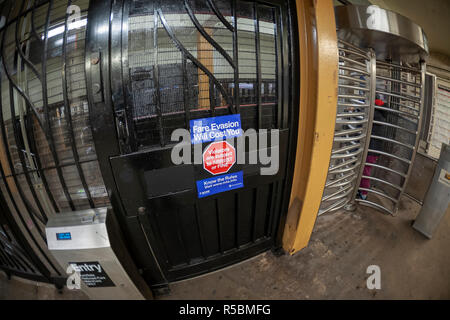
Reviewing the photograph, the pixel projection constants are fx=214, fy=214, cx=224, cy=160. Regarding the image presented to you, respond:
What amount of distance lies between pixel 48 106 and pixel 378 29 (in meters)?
2.72

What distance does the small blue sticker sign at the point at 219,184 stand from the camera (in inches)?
65.6

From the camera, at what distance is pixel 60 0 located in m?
1.42

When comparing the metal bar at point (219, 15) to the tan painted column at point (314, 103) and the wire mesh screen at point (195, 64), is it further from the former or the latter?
the tan painted column at point (314, 103)

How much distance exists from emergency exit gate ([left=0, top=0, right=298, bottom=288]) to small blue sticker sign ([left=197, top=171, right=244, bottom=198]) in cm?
6

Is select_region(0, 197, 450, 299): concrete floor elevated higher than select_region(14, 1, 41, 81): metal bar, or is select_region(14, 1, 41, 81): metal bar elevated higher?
select_region(14, 1, 41, 81): metal bar

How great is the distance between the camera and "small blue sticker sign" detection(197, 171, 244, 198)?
1.67 metres

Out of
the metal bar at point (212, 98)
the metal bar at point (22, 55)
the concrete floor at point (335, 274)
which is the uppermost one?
the metal bar at point (22, 55)

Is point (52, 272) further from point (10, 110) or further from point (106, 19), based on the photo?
point (106, 19)

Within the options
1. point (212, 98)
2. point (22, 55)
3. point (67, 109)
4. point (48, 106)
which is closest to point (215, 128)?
point (212, 98)

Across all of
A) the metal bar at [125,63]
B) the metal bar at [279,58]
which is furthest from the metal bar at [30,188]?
the metal bar at [279,58]

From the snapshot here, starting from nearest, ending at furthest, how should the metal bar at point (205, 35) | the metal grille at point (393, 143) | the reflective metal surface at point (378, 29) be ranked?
the metal bar at point (205, 35) → the reflective metal surface at point (378, 29) → the metal grille at point (393, 143)

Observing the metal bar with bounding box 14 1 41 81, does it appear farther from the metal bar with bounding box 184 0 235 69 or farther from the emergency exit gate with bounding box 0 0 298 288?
the metal bar with bounding box 184 0 235 69

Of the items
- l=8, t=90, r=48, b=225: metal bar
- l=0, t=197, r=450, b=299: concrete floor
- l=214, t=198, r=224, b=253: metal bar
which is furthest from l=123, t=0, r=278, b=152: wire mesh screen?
l=0, t=197, r=450, b=299: concrete floor

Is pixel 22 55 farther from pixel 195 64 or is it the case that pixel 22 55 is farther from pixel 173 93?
pixel 195 64
